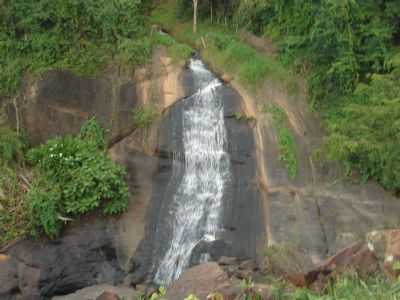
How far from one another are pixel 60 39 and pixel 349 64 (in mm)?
7990

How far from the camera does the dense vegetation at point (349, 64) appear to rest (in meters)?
11.6

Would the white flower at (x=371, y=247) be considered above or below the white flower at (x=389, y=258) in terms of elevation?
above

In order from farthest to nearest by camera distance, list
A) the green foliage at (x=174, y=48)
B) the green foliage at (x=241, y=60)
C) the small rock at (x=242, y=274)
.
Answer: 1. the green foliage at (x=174, y=48)
2. the green foliage at (x=241, y=60)
3. the small rock at (x=242, y=274)

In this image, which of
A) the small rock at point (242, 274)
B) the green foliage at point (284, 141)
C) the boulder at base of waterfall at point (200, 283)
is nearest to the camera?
the boulder at base of waterfall at point (200, 283)

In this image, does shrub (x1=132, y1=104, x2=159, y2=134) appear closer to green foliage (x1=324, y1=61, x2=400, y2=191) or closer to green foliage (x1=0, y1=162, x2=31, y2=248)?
green foliage (x1=0, y1=162, x2=31, y2=248)

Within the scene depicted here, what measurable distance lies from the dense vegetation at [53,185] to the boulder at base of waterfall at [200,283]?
5566mm

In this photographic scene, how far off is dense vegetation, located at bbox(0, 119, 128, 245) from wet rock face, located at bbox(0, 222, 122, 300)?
1.24 ft

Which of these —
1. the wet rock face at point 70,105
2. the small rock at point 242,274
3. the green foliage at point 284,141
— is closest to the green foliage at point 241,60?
the green foliage at point 284,141

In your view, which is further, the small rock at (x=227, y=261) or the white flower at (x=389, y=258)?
the small rock at (x=227, y=261)

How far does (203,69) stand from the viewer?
15.6 m

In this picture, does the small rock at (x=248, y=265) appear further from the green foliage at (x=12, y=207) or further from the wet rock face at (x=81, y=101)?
the green foliage at (x=12, y=207)

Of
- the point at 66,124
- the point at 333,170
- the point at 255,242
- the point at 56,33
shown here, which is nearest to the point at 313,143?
the point at 333,170

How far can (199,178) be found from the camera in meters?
13.5

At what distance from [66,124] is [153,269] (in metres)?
4.71
